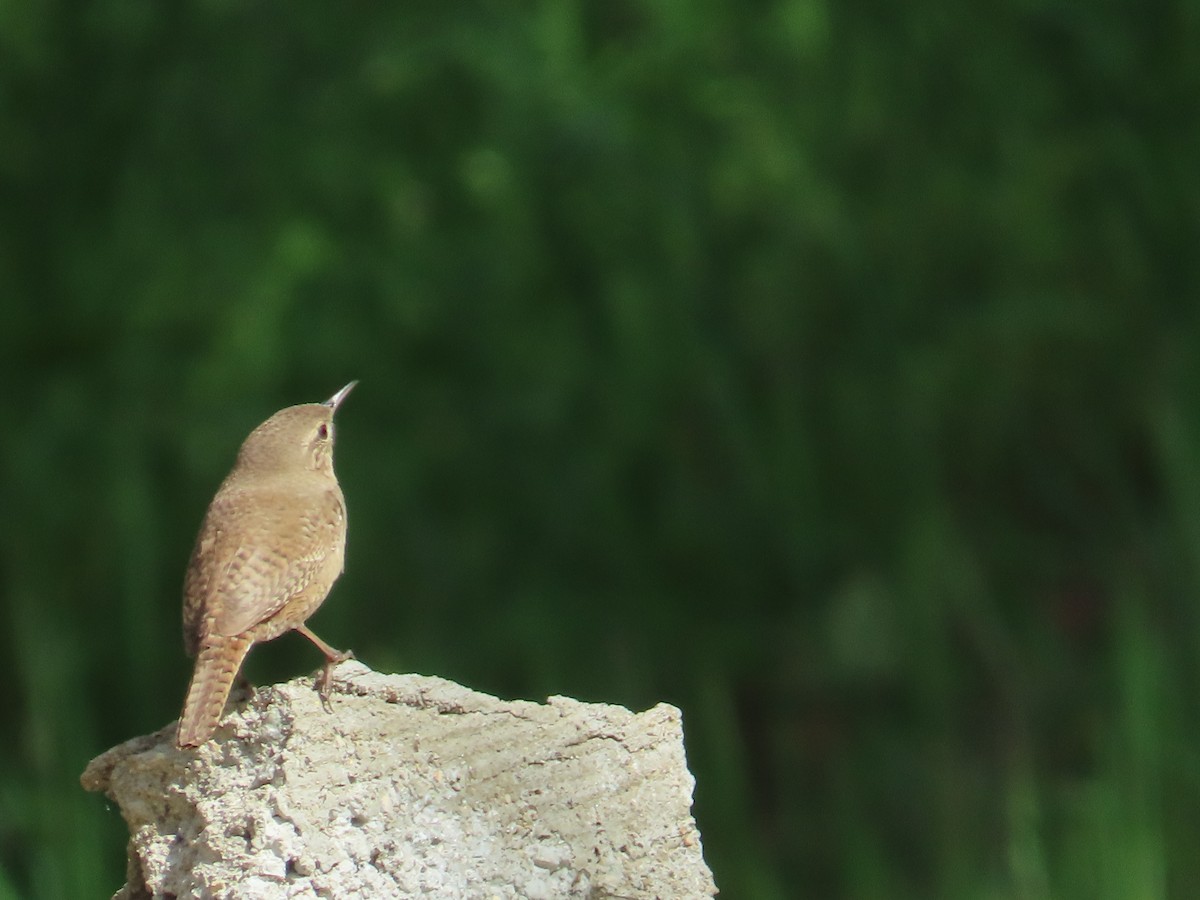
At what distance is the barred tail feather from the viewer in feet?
7.23

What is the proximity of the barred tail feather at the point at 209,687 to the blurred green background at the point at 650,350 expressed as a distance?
10.3 ft

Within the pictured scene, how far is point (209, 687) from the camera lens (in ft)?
7.64

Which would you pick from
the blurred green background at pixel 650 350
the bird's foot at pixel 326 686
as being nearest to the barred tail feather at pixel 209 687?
the bird's foot at pixel 326 686

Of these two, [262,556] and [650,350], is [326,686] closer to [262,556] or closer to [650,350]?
[262,556]

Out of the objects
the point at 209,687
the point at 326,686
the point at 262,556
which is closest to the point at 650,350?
the point at 262,556

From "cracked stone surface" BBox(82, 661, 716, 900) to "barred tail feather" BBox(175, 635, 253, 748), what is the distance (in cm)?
3

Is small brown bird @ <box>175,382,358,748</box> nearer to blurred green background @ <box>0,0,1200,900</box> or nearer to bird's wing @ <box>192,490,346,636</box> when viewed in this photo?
bird's wing @ <box>192,490,346,636</box>

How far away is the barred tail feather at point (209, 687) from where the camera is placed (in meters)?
2.20

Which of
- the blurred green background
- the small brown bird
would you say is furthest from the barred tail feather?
the blurred green background

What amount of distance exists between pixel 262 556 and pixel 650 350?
3596mm

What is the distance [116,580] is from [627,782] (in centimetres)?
450

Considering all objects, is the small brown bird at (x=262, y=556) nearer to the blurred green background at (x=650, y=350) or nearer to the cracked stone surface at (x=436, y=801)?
the cracked stone surface at (x=436, y=801)

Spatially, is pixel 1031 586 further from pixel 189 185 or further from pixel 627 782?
pixel 627 782

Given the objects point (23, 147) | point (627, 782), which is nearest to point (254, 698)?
point (627, 782)
